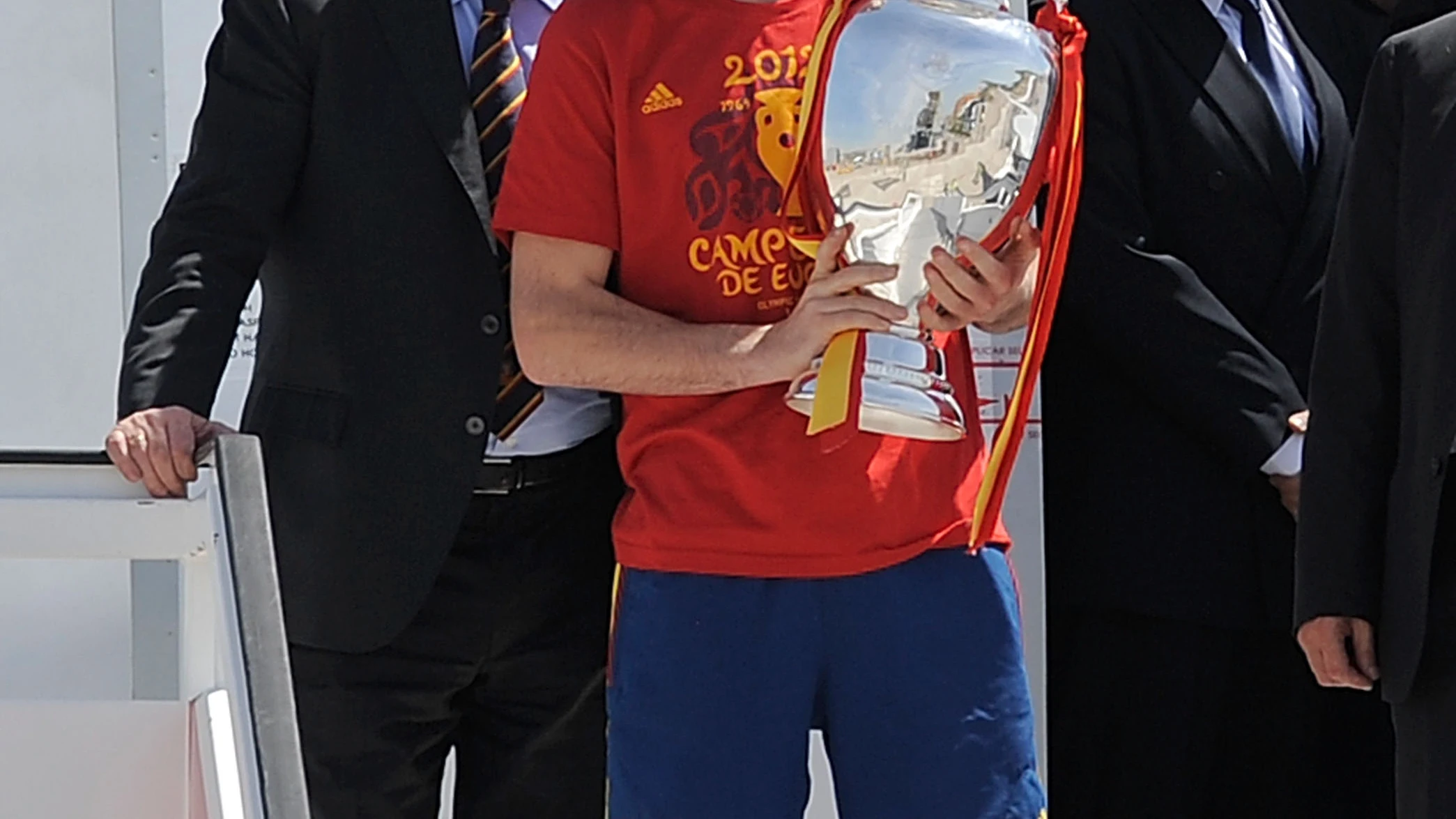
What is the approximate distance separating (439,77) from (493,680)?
0.65 metres

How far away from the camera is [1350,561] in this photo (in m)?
2.08

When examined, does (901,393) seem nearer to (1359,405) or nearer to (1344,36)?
(1359,405)

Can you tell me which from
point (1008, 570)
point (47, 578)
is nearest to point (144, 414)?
point (1008, 570)

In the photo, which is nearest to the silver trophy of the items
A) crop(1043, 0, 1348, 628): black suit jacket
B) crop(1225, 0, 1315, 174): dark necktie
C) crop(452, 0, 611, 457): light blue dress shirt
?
crop(452, 0, 611, 457): light blue dress shirt

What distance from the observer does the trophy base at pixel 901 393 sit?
71.6 inches

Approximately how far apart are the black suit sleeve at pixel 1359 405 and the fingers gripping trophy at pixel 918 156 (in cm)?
42

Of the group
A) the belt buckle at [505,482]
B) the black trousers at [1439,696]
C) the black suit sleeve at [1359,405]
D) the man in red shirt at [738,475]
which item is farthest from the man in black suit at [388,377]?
the black trousers at [1439,696]

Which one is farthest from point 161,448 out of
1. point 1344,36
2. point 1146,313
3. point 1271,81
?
point 1344,36

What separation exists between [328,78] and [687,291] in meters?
0.51

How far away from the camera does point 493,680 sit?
2234 millimetres

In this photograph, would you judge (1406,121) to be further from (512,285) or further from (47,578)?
(47,578)

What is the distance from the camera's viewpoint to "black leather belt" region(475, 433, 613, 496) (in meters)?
2.18

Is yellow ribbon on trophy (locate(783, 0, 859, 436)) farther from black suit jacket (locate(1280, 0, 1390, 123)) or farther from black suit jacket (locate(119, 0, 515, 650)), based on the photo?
black suit jacket (locate(1280, 0, 1390, 123))

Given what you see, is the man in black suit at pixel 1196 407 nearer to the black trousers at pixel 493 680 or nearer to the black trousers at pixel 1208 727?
the black trousers at pixel 1208 727
